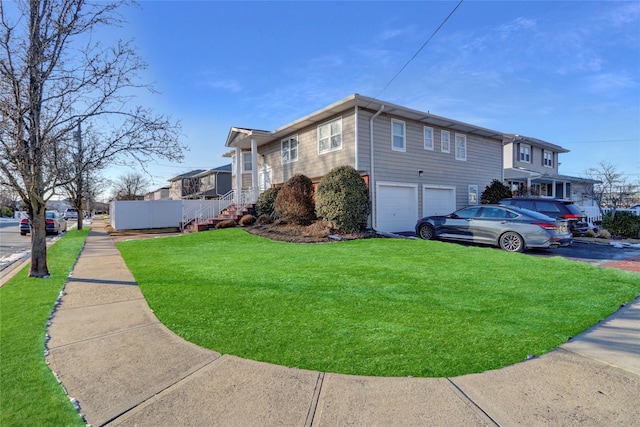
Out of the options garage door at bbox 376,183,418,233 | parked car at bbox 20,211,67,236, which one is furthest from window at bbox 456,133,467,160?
parked car at bbox 20,211,67,236

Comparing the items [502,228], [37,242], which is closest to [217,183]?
[37,242]

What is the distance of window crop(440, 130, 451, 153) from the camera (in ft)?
53.6

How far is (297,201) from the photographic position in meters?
13.9

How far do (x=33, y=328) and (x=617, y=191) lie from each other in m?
23.6

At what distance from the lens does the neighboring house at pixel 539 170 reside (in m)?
23.1

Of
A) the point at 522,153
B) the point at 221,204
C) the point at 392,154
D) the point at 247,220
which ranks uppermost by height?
the point at 522,153

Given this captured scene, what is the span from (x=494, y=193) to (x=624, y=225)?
5.38m

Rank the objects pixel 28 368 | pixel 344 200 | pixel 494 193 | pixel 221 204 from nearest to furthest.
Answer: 1. pixel 28 368
2. pixel 344 200
3. pixel 494 193
4. pixel 221 204

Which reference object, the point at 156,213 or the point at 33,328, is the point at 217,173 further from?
the point at 33,328

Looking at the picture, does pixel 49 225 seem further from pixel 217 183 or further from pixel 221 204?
pixel 217 183

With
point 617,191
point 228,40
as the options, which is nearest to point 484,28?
point 228,40

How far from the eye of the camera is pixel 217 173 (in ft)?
120

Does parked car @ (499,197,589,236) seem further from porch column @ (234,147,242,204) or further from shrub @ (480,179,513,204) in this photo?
porch column @ (234,147,242,204)

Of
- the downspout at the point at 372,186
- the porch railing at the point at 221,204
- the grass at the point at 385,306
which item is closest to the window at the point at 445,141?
the downspout at the point at 372,186
